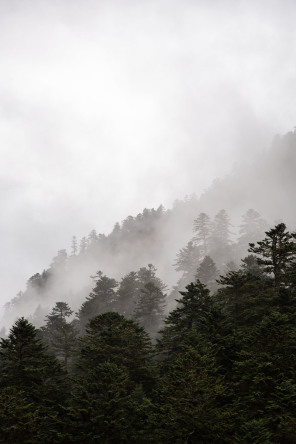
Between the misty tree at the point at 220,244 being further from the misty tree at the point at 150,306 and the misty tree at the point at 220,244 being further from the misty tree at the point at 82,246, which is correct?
the misty tree at the point at 82,246

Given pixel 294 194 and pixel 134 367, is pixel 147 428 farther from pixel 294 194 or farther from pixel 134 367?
pixel 294 194

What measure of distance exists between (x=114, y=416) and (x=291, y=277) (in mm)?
17968

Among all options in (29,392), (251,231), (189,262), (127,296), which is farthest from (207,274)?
(29,392)

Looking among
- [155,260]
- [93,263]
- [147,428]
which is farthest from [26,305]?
[147,428]

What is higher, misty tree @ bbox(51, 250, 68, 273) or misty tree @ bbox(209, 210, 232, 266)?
misty tree @ bbox(51, 250, 68, 273)

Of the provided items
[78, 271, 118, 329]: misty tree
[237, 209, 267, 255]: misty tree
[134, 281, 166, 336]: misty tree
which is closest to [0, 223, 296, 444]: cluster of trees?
[134, 281, 166, 336]: misty tree

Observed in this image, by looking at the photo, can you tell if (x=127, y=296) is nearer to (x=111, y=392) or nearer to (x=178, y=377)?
(x=111, y=392)

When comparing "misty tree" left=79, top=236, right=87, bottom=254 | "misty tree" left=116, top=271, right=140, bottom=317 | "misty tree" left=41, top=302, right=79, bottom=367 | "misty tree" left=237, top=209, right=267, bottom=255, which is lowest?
"misty tree" left=41, top=302, right=79, bottom=367

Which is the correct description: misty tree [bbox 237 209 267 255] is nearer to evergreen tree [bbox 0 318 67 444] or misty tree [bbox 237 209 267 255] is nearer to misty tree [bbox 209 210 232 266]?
misty tree [bbox 209 210 232 266]

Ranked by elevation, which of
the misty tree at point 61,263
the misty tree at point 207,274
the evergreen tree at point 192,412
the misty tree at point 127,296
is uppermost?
the misty tree at point 61,263

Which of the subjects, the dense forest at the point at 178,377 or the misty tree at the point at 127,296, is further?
the misty tree at the point at 127,296

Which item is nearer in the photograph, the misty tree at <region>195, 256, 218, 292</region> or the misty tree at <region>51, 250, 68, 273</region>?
the misty tree at <region>195, 256, 218, 292</region>

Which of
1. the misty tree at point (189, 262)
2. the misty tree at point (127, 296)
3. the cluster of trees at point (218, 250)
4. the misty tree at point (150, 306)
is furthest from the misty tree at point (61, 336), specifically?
the misty tree at point (189, 262)

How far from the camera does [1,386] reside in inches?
871
